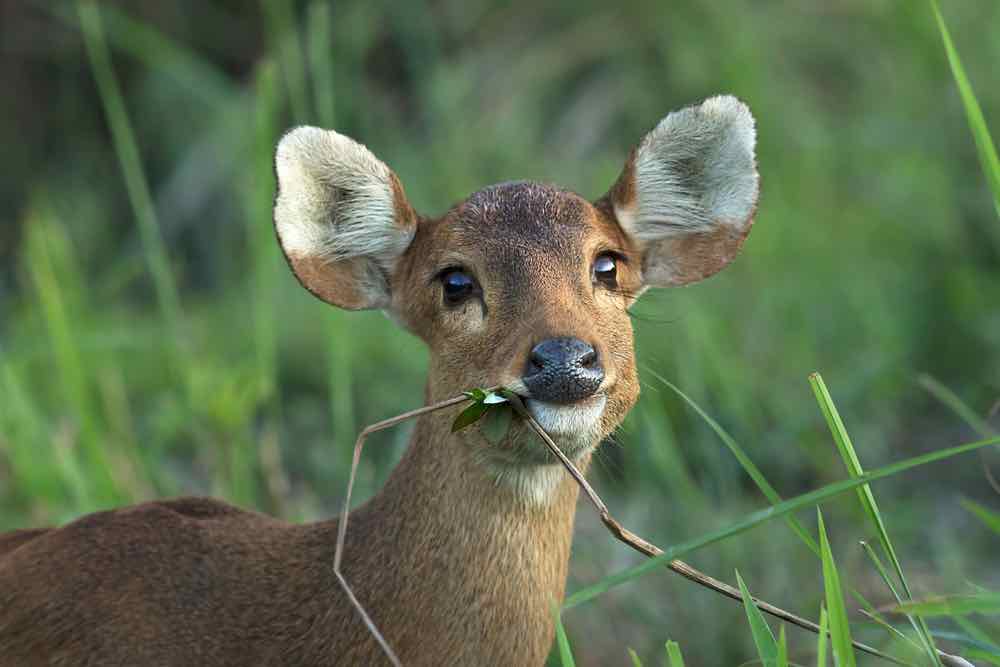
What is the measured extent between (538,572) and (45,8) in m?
6.88

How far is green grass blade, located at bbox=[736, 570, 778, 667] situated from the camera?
290 cm

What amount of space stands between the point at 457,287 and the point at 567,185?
4.19 m

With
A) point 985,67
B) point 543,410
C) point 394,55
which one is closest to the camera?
point 543,410

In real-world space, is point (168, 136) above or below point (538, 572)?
above

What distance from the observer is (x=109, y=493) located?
4629 millimetres

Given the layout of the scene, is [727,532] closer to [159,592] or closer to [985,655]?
[985,655]

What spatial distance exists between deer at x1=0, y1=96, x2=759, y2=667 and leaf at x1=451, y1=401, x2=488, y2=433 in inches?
3.5

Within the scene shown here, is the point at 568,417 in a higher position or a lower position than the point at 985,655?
higher

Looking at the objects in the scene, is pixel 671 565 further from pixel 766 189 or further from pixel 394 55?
pixel 394 55

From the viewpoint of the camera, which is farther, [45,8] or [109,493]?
[45,8]

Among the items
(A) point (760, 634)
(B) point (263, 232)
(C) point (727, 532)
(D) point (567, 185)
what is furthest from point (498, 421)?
(D) point (567, 185)

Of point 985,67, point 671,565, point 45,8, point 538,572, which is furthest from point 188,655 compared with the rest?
point 45,8

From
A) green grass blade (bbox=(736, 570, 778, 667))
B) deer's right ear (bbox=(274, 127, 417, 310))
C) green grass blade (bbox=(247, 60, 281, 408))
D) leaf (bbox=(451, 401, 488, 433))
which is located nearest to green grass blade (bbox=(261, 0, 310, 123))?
green grass blade (bbox=(247, 60, 281, 408))

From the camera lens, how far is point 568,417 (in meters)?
2.88
